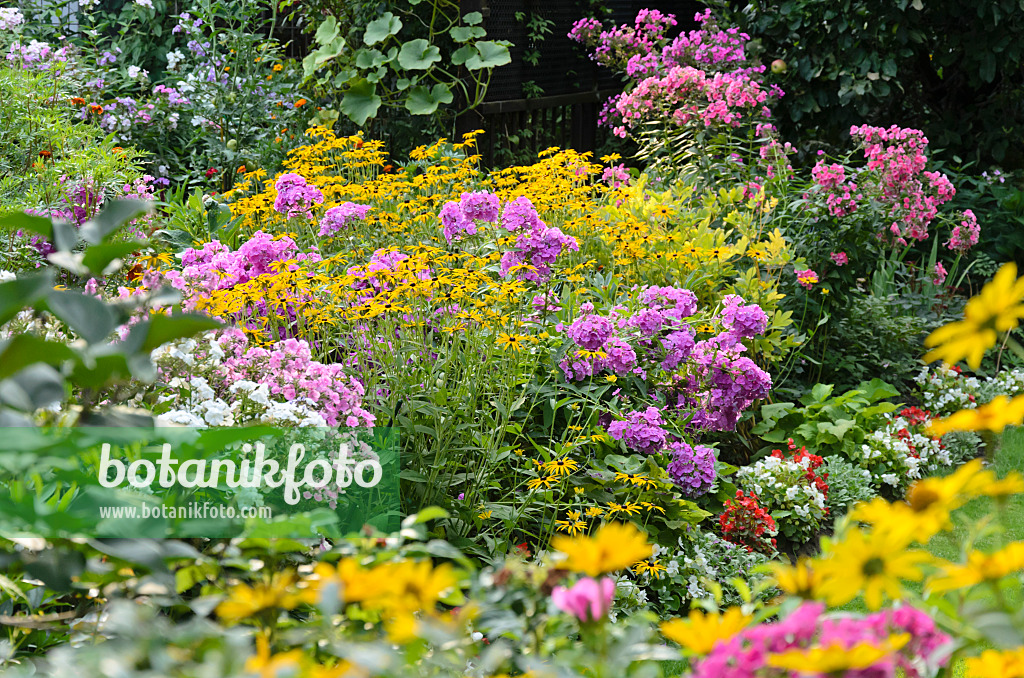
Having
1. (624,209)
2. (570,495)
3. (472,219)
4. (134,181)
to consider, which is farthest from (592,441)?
(134,181)

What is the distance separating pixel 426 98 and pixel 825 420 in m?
3.23

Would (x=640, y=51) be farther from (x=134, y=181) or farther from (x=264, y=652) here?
(x=264, y=652)

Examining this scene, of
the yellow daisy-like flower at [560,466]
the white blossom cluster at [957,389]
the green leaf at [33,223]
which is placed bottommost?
the white blossom cluster at [957,389]

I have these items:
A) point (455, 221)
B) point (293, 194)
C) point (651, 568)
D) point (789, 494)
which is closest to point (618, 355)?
point (651, 568)

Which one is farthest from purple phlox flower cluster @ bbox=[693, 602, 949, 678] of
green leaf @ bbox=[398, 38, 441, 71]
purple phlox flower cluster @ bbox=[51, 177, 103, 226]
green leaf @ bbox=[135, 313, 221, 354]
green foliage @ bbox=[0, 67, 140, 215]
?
green leaf @ bbox=[398, 38, 441, 71]

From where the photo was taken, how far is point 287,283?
239 cm

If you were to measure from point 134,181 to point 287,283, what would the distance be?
1.78 m

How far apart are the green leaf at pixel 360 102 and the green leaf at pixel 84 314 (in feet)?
16.7

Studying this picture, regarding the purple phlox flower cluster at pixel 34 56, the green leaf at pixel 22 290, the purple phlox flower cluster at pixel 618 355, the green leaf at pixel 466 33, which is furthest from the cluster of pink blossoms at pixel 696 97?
Answer: the green leaf at pixel 22 290

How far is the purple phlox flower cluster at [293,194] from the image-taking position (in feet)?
10.7

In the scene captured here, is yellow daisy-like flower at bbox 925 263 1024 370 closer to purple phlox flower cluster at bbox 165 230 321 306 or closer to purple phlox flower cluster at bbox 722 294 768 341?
purple phlox flower cluster at bbox 165 230 321 306

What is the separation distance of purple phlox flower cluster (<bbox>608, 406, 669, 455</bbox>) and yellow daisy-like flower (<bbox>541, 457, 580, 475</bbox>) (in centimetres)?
23

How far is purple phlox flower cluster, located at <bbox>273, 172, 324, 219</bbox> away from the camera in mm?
3258

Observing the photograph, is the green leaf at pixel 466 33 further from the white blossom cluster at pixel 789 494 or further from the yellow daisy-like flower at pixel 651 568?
the yellow daisy-like flower at pixel 651 568
